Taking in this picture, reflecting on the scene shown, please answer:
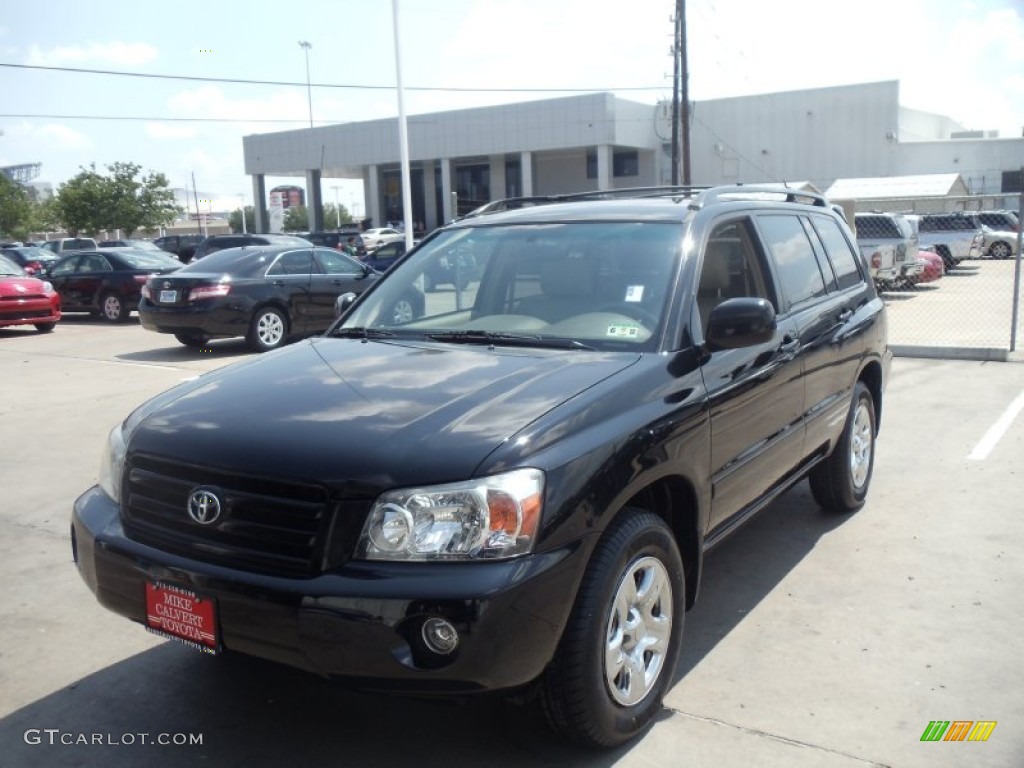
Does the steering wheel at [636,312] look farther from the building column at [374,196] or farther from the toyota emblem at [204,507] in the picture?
the building column at [374,196]

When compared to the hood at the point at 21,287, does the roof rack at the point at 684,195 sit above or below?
above

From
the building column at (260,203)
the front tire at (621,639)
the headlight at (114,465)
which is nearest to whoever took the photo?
the front tire at (621,639)

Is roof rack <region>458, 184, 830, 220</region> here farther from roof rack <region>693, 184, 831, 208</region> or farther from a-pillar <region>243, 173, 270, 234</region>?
a-pillar <region>243, 173, 270, 234</region>

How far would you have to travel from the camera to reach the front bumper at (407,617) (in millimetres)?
2695

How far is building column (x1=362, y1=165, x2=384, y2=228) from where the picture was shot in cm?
6469

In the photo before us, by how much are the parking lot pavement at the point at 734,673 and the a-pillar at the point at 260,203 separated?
2537 inches

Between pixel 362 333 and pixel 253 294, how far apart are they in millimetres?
9887

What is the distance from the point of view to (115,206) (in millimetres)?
57156

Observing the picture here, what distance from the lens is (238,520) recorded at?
2977 mm

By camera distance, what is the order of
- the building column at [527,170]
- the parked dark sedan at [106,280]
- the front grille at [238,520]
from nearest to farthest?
the front grille at [238,520] → the parked dark sedan at [106,280] → the building column at [527,170]

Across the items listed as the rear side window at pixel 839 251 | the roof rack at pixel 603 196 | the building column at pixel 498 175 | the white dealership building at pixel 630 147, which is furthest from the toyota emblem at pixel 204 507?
the building column at pixel 498 175

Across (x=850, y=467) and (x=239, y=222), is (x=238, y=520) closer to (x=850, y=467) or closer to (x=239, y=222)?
(x=850, y=467)

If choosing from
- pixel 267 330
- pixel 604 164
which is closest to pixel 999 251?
pixel 604 164

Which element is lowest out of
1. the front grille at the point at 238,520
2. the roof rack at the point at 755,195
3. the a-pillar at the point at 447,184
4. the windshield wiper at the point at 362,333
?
the front grille at the point at 238,520
